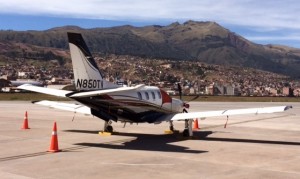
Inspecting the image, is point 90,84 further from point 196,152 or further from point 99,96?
point 196,152

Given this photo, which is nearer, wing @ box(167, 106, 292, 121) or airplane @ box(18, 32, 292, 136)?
airplane @ box(18, 32, 292, 136)

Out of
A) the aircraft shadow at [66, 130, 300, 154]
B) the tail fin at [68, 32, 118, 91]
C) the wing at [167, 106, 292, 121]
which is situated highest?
the tail fin at [68, 32, 118, 91]

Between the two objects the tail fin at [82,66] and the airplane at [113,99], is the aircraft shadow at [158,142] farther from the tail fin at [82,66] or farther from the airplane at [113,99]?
the tail fin at [82,66]

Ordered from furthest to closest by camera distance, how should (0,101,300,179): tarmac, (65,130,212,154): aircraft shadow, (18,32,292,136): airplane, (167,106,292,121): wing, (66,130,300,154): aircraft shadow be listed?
(167,106,292,121): wing → (18,32,292,136): airplane → (66,130,300,154): aircraft shadow → (65,130,212,154): aircraft shadow → (0,101,300,179): tarmac

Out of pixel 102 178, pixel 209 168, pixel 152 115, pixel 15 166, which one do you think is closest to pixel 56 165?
pixel 15 166

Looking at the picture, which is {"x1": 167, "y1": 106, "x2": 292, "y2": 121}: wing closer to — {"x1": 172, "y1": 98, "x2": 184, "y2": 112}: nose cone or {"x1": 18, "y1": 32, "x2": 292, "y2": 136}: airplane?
{"x1": 18, "y1": 32, "x2": 292, "y2": 136}: airplane

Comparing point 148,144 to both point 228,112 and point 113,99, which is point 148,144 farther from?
point 228,112

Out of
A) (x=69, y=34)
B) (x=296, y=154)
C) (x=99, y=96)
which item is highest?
(x=69, y=34)

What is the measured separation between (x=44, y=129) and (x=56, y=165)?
11.2 metres

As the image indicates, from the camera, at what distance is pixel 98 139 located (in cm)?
1980

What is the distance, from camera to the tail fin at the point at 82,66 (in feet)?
58.9

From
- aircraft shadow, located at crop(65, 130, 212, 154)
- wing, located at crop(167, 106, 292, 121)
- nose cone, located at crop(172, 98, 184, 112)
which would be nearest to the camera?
aircraft shadow, located at crop(65, 130, 212, 154)

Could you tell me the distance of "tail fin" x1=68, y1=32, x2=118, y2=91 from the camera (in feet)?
58.9

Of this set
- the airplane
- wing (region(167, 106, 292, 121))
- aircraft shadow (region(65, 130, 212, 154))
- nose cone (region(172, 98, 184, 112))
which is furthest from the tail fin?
nose cone (region(172, 98, 184, 112))
